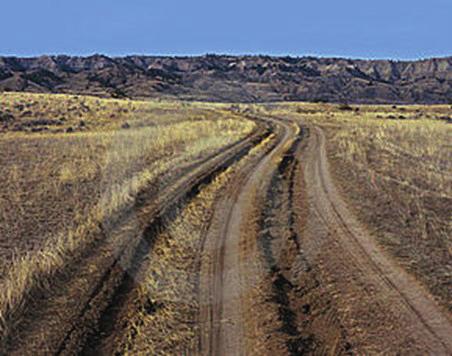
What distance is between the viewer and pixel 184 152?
2042cm

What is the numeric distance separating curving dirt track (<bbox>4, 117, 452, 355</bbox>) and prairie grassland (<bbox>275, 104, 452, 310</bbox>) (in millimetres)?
432

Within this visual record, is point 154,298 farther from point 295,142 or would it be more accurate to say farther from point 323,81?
point 323,81

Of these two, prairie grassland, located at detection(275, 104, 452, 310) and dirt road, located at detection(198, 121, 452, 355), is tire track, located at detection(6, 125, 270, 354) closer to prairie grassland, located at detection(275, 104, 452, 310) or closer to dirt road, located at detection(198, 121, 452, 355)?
dirt road, located at detection(198, 121, 452, 355)

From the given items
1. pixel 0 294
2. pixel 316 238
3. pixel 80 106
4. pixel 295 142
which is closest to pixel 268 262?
pixel 316 238

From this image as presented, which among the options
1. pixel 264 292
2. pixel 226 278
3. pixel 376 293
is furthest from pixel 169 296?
pixel 376 293

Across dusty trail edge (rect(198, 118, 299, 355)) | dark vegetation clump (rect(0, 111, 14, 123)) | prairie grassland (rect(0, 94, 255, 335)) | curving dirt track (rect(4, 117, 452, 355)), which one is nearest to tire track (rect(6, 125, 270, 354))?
curving dirt track (rect(4, 117, 452, 355))

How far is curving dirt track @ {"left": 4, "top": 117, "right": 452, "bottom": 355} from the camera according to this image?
5.68 m

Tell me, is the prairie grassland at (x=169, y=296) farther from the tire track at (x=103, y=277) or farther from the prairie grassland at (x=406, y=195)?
the prairie grassland at (x=406, y=195)

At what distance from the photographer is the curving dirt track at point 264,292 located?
5680 millimetres

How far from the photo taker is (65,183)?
14859 mm

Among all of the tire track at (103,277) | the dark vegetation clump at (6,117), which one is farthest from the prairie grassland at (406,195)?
the dark vegetation clump at (6,117)

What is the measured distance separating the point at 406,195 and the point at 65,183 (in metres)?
10.5

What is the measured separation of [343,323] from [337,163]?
12.3 m

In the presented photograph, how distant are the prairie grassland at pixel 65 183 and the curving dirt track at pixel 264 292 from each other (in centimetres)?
48
